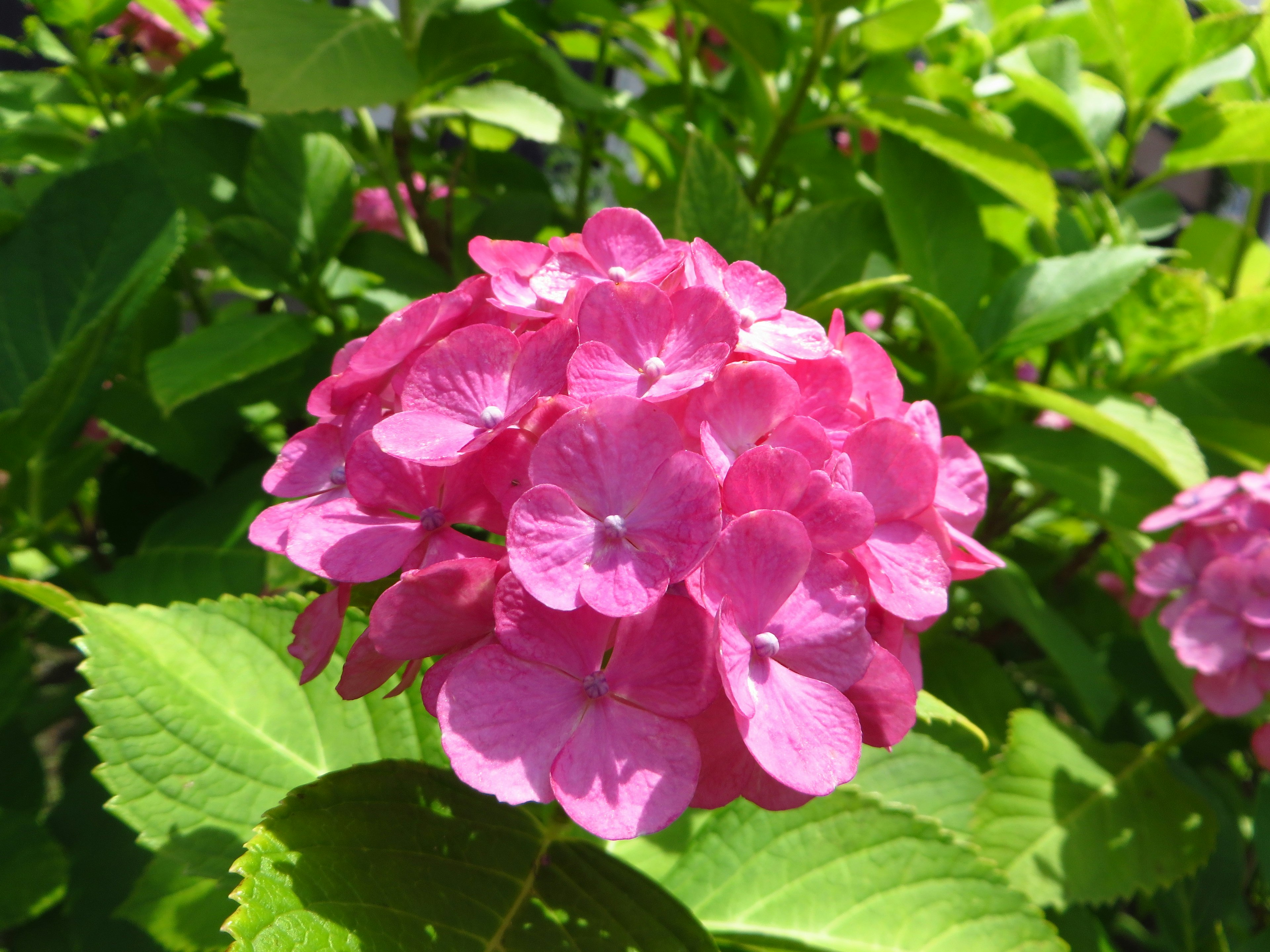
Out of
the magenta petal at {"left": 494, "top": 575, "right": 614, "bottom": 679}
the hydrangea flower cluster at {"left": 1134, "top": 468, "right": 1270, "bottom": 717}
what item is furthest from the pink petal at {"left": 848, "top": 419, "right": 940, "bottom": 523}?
the hydrangea flower cluster at {"left": 1134, "top": 468, "right": 1270, "bottom": 717}

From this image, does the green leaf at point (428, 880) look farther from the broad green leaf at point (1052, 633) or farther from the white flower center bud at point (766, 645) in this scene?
the broad green leaf at point (1052, 633)

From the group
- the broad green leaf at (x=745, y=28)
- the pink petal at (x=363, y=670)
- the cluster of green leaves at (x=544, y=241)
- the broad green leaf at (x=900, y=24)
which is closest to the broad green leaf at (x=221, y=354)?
the cluster of green leaves at (x=544, y=241)

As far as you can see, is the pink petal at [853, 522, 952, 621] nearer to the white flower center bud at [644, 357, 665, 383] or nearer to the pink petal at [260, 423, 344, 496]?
the white flower center bud at [644, 357, 665, 383]

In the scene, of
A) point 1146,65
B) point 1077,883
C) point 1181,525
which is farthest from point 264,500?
point 1146,65

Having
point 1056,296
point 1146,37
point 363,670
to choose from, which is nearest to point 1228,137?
point 1146,37

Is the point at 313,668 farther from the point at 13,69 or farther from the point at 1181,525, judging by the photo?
the point at 13,69
